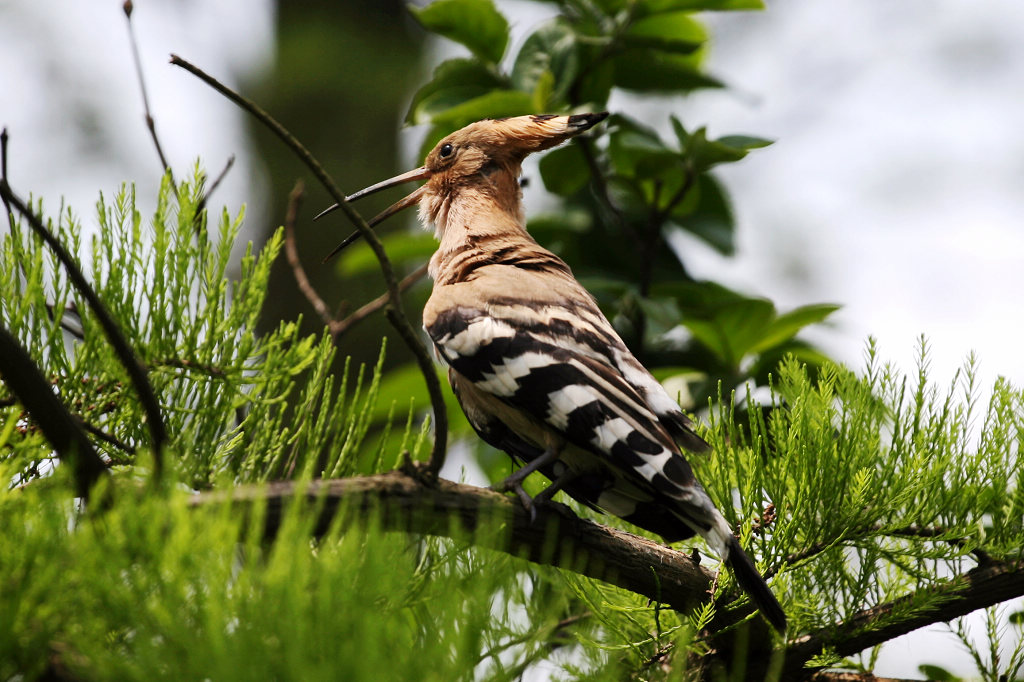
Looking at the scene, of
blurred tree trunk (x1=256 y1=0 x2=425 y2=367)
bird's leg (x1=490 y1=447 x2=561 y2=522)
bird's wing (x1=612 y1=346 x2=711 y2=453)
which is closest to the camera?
bird's leg (x1=490 y1=447 x2=561 y2=522)

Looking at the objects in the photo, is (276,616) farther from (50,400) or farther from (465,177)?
(465,177)

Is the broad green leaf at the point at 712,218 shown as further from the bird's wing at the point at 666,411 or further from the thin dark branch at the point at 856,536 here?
the thin dark branch at the point at 856,536

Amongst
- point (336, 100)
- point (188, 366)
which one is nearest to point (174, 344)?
point (188, 366)

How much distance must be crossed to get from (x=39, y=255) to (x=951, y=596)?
48.3 inches

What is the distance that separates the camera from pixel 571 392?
1281mm

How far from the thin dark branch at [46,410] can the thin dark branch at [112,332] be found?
57 millimetres

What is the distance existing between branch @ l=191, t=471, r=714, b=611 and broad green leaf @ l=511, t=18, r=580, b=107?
101cm

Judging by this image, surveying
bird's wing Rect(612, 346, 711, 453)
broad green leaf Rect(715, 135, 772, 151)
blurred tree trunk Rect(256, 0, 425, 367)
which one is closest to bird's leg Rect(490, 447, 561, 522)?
bird's wing Rect(612, 346, 711, 453)

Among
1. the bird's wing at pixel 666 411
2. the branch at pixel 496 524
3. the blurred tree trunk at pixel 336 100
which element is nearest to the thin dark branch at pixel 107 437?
the branch at pixel 496 524

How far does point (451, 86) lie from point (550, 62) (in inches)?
9.1

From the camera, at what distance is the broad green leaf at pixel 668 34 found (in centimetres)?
194

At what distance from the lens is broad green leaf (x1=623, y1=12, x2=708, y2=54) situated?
1.94 metres

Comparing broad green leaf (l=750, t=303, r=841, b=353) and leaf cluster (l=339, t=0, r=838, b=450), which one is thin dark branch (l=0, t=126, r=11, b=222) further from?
broad green leaf (l=750, t=303, r=841, b=353)

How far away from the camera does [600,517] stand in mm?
1530
